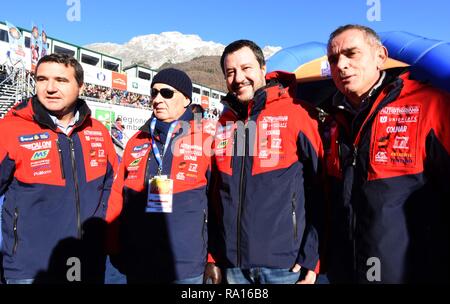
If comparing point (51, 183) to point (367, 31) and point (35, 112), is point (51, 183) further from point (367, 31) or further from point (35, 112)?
point (367, 31)

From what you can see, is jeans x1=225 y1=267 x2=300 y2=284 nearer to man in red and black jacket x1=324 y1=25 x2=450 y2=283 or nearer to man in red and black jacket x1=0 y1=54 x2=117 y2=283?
man in red and black jacket x1=324 y1=25 x2=450 y2=283

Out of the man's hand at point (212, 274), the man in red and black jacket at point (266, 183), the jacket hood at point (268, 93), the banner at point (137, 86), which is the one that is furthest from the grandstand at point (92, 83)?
the man's hand at point (212, 274)

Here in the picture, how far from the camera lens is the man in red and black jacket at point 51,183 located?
6.94 feet

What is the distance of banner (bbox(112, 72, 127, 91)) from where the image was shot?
27641mm

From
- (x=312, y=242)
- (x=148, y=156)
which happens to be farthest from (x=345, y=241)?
(x=148, y=156)

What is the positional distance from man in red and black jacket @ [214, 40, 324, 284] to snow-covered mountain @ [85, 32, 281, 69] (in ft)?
396

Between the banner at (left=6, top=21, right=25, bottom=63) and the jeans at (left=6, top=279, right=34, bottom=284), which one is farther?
the banner at (left=6, top=21, right=25, bottom=63)

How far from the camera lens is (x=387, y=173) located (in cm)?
170

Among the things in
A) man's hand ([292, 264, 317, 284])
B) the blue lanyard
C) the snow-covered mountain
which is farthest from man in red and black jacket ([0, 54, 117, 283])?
the snow-covered mountain

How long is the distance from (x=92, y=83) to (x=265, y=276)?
26461 millimetres

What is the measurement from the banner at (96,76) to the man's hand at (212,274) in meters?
24.5

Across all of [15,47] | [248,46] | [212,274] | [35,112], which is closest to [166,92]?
[248,46]

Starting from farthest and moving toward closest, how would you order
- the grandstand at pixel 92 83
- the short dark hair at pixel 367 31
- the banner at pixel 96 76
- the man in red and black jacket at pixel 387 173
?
the banner at pixel 96 76
the grandstand at pixel 92 83
the short dark hair at pixel 367 31
the man in red and black jacket at pixel 387 173

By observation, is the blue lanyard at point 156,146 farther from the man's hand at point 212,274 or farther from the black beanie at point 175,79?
the man's hand at point 212,274
